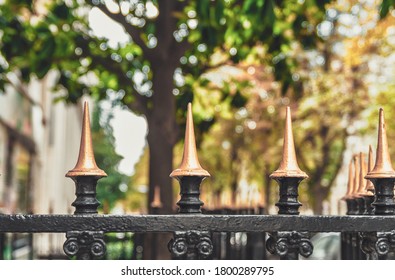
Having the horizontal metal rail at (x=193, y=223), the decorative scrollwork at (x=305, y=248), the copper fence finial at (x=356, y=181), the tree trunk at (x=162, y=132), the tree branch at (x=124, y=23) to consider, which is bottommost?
the decorative scrollwork at (x=305, y=248)

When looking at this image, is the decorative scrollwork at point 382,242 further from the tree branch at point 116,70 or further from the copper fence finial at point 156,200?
the tree branch at point 116,70

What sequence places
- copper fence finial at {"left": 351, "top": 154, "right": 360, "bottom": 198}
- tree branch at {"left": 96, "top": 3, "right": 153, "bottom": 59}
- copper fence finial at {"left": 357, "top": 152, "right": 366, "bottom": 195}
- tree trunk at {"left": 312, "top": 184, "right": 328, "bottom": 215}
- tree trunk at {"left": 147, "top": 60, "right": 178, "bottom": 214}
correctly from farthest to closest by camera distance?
tree trunk at {"left": 312, "top": 184, "right": 328, "bottom": 215} → tree trunk at {"left": 147, "top": 60, "right": 178, "bottom": 214} → tree branch at {"left": 96, "top": 3, "right": 153, "bottom": 59} → copper fence finial at {"left": 351, "top": 154, "right": 360, "bottom": 198} → copper fence finial at {"left": 357, "top": 152, "right": 366, "bottom": 195}

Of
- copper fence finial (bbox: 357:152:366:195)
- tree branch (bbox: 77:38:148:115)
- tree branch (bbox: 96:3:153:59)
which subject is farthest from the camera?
tree branch (bbox: 77:38:148:115)

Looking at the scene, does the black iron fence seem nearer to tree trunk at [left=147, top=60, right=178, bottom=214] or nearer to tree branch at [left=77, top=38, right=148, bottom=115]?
tree trunk at [left=147, top=60, right=178, bottom=214]

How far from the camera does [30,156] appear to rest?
27.1 meters

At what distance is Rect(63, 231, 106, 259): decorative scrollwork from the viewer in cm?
284

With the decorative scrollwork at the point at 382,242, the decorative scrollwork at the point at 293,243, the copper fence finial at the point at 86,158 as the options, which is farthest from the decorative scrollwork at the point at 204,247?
the decorative scrollwork at the point at 382,242

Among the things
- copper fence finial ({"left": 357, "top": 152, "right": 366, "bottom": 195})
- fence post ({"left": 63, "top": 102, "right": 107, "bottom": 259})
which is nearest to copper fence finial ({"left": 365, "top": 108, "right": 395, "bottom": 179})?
copper fence finial ({"left": 357, "top": 152, "right": 366, "bottom": 195})

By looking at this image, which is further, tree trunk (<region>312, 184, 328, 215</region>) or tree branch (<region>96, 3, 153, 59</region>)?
tree trunk (<region>312, 184, 328, 215</region>)

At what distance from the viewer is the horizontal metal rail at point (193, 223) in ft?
9.32

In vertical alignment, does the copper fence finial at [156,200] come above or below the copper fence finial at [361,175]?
below

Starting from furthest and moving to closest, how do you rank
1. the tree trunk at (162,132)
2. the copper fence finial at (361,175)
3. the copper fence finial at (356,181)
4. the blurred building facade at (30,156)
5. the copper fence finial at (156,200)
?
the blurred building facade at (30,156)
the tree trunk at (162,132)
the copper fence finial at (156,200)
the copper fence finial at (356,181)
the copper fence finial at (361,175)
